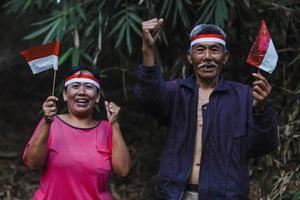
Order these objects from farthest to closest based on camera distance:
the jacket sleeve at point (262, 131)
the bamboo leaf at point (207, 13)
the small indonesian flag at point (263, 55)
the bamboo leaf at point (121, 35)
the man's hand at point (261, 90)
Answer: the bamboo leaf at point (121, 35)
the bamboo leaf at point (207, 13)
the small indonesian flag at point (263, 55)
the jacket sleeve at point (262, 131)
the man's hand at point (261, 90)

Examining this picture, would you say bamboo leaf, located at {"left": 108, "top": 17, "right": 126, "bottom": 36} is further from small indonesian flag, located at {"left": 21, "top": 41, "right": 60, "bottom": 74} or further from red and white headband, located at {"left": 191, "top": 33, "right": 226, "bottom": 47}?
red and white headband, located at {"left": 191, "top": 33, "right": 226, "bottom": 47}

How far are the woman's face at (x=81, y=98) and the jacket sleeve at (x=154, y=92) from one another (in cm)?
33

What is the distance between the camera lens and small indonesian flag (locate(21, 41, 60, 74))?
3818 millimetres

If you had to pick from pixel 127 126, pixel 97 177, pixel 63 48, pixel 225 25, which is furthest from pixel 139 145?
pixel 97 177

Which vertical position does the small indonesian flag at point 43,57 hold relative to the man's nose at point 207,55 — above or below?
below

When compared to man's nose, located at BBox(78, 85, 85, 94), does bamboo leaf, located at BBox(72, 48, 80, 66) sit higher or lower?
higher

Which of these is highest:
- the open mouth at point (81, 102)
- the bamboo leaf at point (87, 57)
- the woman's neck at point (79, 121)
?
the bamboo leaf at point (87, 57)

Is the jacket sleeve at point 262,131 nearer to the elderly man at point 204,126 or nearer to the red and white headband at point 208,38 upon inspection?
the elderly man at point 204,126

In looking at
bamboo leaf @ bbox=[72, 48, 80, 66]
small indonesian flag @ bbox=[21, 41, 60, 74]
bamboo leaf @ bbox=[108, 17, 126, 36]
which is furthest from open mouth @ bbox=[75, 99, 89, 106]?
bamboo leaf @ bbox=[108, 17, 126, 36]

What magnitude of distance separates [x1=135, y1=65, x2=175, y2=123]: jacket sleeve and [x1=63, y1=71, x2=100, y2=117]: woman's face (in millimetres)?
328

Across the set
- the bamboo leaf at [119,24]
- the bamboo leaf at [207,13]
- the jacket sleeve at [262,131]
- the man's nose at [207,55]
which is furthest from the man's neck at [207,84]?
the bamboo leaf at [119,24]

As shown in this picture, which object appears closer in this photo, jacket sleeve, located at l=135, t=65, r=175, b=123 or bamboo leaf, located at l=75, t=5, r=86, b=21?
jacket sleeve, located at l=135, t=65, r=175, b=123

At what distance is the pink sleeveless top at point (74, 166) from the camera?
3.66m

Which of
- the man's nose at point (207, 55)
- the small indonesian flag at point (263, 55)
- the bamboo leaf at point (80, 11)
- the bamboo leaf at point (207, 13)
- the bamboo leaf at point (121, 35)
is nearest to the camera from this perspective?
the small indonesian flag at point (263, 55)
